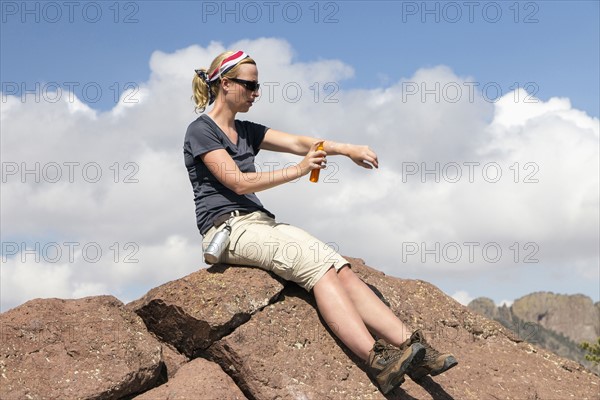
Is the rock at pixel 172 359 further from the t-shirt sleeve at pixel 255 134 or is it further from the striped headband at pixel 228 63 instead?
the striped headband at pixel 228 63

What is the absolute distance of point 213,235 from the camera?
727 cm

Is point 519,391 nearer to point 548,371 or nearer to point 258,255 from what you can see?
point 548,371

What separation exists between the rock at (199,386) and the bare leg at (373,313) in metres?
1.36

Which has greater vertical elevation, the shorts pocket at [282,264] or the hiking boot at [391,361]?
the shorts pocket at [282,264]

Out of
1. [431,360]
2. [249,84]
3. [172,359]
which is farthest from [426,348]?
[249,84]

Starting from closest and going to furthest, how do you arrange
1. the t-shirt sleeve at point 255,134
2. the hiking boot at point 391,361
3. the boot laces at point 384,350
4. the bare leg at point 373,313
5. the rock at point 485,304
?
the hiking boot at point 391,361
the boot laces at point 384,350
the bare leg at point 373,313
the t-shirt sleeve at point 255,134
the rock at point 485,304

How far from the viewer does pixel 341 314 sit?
697 cm

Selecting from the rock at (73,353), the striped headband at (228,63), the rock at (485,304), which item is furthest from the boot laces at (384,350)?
the rock at (485,304)

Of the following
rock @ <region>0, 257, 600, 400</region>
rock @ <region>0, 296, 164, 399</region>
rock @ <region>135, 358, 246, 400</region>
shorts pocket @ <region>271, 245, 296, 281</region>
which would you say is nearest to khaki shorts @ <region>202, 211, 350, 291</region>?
shorts pocket @ <region>271, 245, 296, 281</region>

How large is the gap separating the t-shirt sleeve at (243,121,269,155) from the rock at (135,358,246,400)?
2.31 m

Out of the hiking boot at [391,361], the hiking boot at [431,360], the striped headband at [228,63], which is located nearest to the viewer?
the hiking boot at [391,361]

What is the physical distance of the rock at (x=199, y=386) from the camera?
657cm

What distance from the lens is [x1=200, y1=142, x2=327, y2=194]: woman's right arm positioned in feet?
22.4

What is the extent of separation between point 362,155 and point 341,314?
5.06ft
